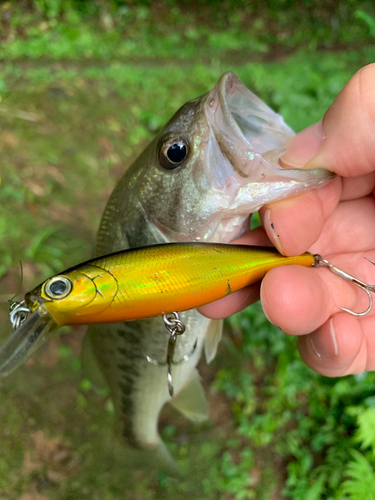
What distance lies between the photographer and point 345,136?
1208mm

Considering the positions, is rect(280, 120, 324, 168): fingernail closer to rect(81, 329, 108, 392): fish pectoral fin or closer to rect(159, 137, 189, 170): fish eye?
rect(159, 137, 189, 170): fish eye

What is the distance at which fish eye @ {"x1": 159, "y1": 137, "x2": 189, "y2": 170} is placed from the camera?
1321 mm

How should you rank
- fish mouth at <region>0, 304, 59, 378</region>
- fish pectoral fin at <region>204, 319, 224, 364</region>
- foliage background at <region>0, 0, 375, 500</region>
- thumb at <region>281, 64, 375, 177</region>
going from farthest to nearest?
foliage background at <region>0, 0, 375, 500</region>, fish pectoral fin at <region>204, 319, 224, 364</region>, thumb at <region>281, 64, 375, 177</region>, fish mouth at <region>0, 304, 59, 378</region>

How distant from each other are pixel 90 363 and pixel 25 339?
1.21 metres

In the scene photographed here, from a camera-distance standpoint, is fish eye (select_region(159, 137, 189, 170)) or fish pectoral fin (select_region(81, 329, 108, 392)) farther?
fish pectoral fin (select_region(81, 329, 108, 392))

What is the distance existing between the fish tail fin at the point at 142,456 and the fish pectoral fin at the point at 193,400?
0.27m

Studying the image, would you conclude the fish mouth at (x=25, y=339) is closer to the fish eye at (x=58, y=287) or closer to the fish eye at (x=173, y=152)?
the fish eye at (x=58, y=287)

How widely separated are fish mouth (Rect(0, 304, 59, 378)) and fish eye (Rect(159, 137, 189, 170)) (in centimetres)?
81

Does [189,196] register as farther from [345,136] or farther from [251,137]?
[345,136]

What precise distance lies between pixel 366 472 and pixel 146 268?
2232 mm

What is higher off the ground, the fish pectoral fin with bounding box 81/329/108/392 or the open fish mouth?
the open fish mouth

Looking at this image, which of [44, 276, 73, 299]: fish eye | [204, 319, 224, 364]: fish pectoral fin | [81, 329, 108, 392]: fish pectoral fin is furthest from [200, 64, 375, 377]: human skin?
[81, 329, 108, 392]: fish pectoral fin

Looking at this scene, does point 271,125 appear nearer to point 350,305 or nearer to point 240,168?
point 240,168

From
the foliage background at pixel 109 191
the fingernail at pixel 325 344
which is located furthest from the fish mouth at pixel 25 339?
the foliage background at pixel 109 191
